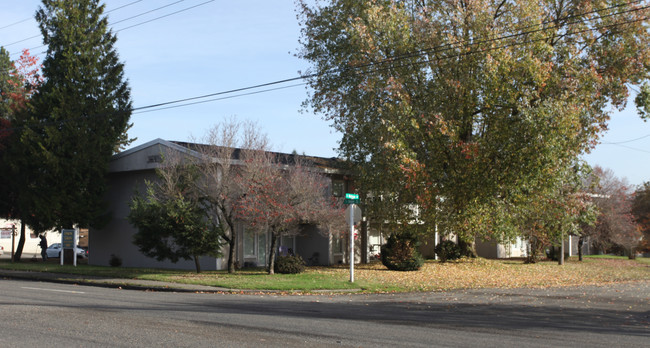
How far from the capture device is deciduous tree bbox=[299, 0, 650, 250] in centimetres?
2459

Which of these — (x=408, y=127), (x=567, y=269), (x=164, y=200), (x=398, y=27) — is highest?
(x=398, y=27)

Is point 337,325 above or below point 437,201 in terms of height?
below

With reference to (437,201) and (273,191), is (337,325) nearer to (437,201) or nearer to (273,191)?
(273,191)

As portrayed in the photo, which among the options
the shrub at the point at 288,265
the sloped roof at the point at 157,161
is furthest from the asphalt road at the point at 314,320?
the sloped roof at the point at 157,161

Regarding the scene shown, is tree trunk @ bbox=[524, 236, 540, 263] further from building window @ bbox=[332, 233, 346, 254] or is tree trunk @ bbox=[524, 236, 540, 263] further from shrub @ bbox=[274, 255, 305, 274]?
shrub @ bbox=[274, 255, 305, 274]

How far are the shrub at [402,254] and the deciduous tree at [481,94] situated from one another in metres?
1.90

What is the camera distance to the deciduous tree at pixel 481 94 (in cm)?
2459

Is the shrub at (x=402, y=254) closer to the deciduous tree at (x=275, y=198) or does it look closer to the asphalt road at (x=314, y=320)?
the deciduous tree at (x=275, y=198)

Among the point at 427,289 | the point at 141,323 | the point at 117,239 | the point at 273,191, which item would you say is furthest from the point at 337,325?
the point at 117,239

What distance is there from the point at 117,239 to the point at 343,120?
13936 mm

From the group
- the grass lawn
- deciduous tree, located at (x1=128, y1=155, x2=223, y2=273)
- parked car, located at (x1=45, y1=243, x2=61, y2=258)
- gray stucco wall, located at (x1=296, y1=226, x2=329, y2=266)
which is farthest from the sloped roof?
parked car, located at (x1=45, y1=243, x2=61, y2=258)

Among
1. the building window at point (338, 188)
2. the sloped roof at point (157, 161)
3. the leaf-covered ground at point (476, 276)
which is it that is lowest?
the leaf-covered ground at point (476, 276)

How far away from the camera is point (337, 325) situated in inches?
453

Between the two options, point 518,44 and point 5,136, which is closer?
point 518,44
